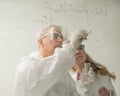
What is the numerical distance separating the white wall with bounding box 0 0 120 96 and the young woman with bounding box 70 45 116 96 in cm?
40

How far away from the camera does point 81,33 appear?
66.0 inches

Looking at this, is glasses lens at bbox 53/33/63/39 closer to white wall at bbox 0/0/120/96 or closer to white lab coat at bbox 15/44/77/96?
white lab coat at bbox 15/44/77/96

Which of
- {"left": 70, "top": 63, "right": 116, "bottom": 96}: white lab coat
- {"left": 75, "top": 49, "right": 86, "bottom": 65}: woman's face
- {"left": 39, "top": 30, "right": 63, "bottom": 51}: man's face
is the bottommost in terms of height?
{"left": 70, "top": 63, "right": 116, "bottom": 96}: white lab coat

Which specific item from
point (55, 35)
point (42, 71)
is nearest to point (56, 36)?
point (55, 35)

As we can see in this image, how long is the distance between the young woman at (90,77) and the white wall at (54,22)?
40 cm

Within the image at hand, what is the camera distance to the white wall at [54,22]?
2307 millimetres

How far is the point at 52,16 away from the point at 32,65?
1117mm

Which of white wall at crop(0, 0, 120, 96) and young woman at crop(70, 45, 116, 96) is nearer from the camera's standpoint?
young woman at crop(70, 45, 116, 96)

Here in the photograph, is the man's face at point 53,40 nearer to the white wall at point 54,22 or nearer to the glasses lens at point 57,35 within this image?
the glasses lens at point 57,35

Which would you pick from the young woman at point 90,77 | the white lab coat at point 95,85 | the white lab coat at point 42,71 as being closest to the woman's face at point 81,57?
the young woman at point 90,77

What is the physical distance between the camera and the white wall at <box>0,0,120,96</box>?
2307mm

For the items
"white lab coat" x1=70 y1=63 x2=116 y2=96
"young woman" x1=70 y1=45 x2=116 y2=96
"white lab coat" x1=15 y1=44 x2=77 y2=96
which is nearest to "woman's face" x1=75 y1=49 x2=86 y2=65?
"young woman" x1=70 y1=45 x2=116 y2=96

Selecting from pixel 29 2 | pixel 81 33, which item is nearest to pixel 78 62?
pixel 81 33

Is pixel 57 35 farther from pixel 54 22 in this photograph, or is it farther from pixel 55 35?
pixel 54 22
